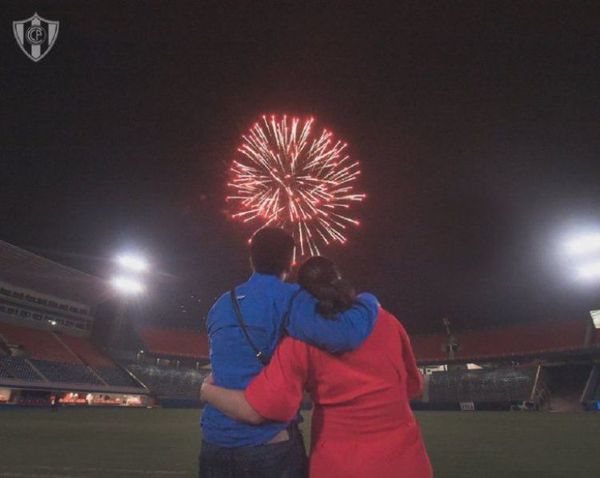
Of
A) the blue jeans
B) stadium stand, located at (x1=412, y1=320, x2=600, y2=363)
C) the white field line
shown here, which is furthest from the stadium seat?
the blue jeans

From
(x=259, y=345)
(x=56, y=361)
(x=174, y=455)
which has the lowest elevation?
(x=174, y=455)

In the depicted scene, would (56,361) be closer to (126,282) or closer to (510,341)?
(126,282)

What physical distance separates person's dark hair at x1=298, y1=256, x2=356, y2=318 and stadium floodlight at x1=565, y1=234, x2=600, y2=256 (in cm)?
4468

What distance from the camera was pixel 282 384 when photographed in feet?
6.38

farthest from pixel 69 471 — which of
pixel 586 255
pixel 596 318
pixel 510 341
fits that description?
pixel 510 341

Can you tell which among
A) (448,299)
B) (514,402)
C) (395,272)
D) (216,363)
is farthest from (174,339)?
(216,363)

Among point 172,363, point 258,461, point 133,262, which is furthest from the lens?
point 172,363

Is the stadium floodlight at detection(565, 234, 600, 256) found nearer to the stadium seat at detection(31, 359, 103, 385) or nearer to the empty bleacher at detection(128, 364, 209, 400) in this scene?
the empty bleacher at detection(128, 364, 209, 400)

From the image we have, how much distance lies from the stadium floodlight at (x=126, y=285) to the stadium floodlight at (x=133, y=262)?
2391 mm

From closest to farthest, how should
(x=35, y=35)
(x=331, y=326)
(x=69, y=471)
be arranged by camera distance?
(x=331, y=326) < (x=69, y=471) < (x=35, y=35)

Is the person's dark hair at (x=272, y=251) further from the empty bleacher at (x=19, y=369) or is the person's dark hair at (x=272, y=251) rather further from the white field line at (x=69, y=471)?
the empty bleacher at (x=19, y=369)

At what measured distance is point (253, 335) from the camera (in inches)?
84.8

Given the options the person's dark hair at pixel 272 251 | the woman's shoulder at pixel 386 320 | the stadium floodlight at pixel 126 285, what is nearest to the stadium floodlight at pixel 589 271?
the stadium floodlight at pixel 126 285

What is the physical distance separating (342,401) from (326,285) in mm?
527
